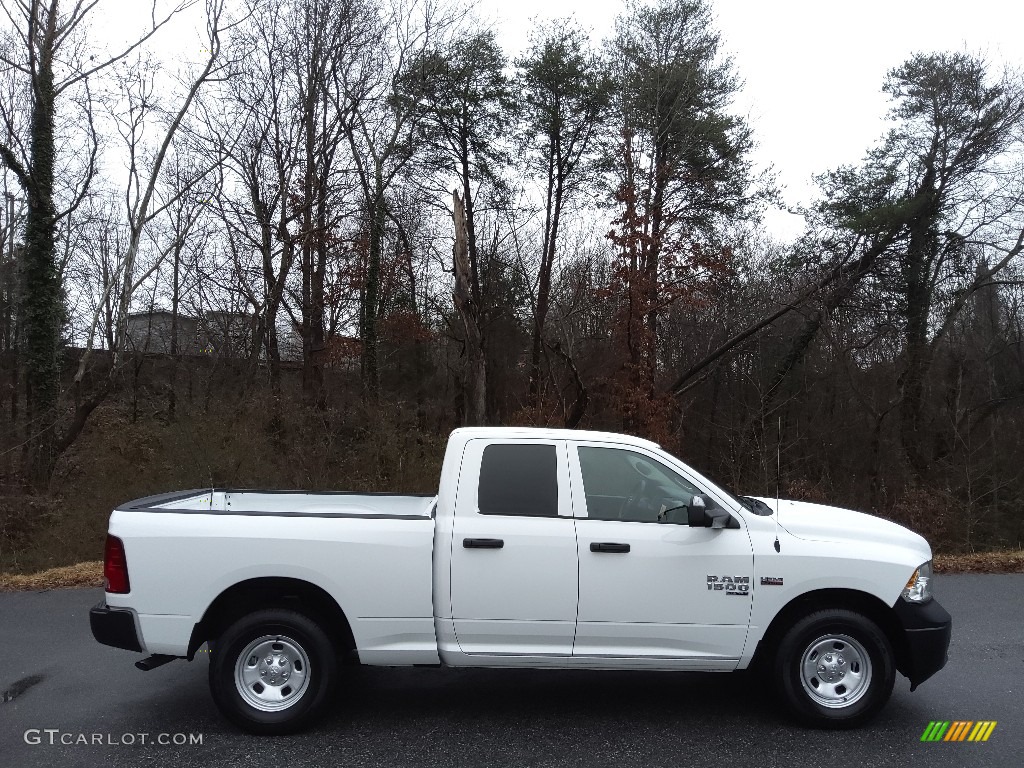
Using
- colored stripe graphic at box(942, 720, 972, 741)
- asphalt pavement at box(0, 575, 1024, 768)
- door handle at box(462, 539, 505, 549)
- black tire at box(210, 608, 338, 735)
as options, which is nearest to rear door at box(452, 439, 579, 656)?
door handle at box(462, 539, 505, 549)

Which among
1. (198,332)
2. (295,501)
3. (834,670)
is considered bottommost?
→ (834,670)

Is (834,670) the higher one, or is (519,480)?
(519,480)

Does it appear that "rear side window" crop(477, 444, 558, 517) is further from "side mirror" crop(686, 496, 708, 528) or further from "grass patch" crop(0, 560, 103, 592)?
"grass patch" crop(0, 560, 103, 592)

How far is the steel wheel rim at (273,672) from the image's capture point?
496 cm

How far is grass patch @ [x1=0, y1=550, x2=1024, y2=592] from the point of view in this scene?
9.45m

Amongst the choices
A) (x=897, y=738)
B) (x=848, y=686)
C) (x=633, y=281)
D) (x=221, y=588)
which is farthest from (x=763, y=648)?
(x=633, y=281)

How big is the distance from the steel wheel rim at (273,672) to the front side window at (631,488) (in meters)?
2.03

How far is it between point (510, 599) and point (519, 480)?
74 centimetres

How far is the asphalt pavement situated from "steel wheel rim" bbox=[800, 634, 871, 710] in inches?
8.3

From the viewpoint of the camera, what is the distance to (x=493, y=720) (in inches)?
204

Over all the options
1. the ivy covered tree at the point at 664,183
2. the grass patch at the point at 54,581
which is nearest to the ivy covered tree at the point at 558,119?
the ivy covered tree at the point at 664,183

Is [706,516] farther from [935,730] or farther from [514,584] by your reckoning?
[935,730]

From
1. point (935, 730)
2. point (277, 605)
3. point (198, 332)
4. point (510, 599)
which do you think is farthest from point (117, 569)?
point (198, 332)

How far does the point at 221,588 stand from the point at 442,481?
4.88ft
